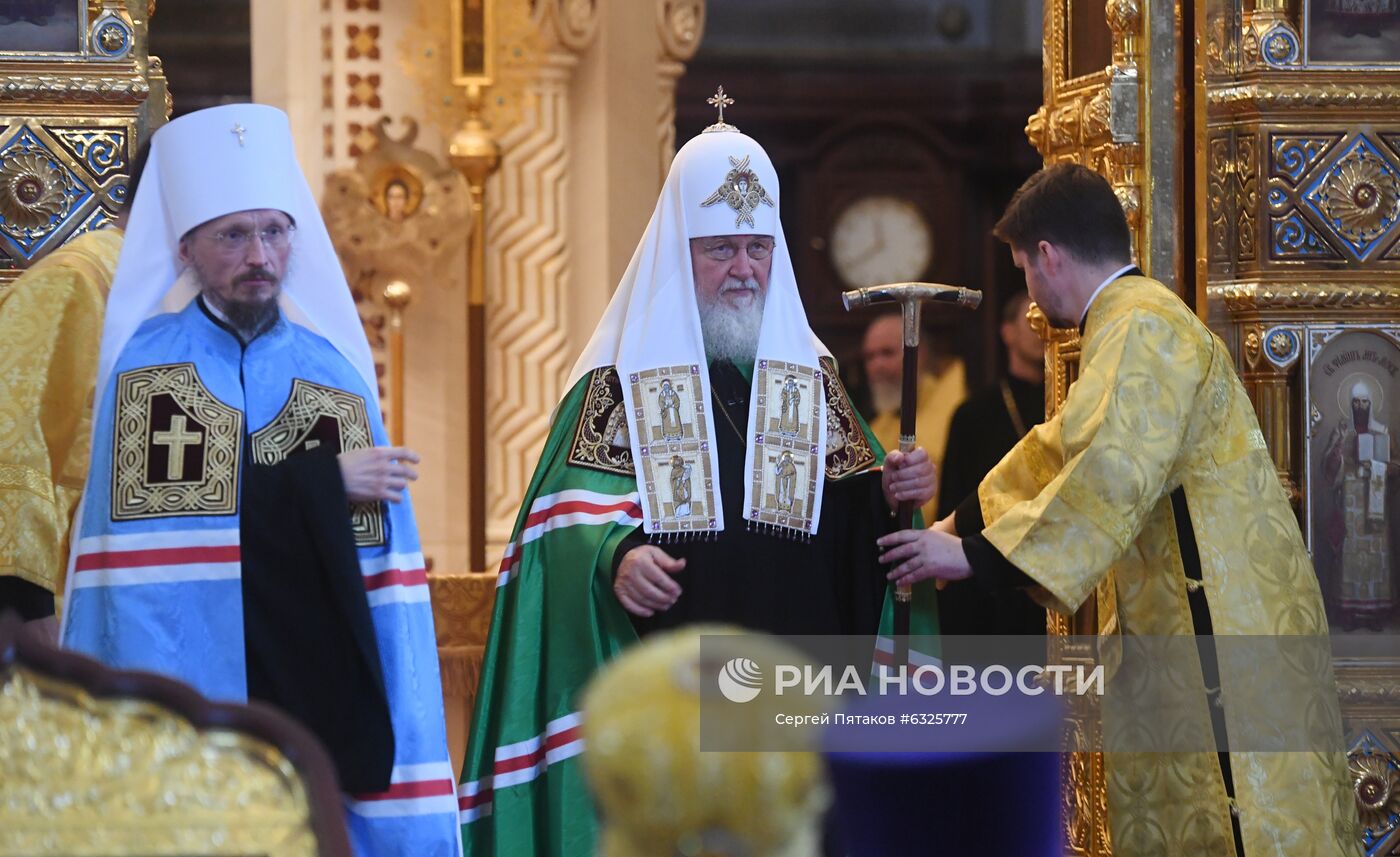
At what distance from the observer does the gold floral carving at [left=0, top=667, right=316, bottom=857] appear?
1.84 metres

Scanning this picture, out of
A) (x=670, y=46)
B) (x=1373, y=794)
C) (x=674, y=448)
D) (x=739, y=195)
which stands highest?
(x=670, y=46)

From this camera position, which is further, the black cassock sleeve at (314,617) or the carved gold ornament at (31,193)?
the carved gold ornament at (31,193)

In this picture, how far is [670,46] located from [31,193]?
3.33m

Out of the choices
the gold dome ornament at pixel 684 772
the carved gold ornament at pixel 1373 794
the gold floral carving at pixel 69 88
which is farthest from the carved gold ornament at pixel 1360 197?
the gold dome ornament at pixel 684 772

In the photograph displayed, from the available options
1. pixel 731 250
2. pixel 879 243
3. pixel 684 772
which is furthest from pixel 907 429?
pixel 879 243

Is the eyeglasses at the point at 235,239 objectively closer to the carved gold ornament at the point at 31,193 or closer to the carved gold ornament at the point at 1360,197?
the carved gold ornament at the point at 31,193

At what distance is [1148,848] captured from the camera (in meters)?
4.27

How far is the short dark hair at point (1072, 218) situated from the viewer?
14.2 feet

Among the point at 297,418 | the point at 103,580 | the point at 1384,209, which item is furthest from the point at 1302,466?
the point at 103,580

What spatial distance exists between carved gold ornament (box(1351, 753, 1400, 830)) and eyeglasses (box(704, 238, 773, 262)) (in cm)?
209

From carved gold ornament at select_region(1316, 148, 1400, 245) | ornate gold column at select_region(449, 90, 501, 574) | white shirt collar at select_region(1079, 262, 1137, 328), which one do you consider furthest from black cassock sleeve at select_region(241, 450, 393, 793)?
ornate gold column at select_region(449, 90, 501, 574)

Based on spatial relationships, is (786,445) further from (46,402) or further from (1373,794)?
(1373,794)

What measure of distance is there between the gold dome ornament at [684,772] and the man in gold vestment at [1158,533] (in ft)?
8.42

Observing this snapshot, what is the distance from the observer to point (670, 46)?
765 cm
